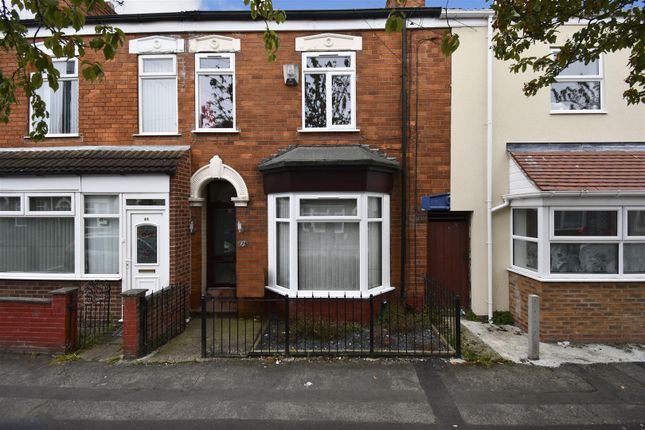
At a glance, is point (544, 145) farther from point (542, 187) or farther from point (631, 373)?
point (631, 373)

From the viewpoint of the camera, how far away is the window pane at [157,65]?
787 centimetres

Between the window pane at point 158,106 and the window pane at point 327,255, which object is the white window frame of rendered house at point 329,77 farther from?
the window pane at point 158,106

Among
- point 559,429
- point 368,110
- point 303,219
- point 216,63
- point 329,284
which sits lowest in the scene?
point 559,429

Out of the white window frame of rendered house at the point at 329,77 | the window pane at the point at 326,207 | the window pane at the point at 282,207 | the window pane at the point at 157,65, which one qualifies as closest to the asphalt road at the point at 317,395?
the window pane at the point at 326,207

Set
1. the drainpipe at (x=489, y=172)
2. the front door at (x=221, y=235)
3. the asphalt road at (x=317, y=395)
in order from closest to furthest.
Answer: the asphalt road at (x=317, y=395) → the drainpipe at (x=489, y=172) → the front door at (x=221, y=235)

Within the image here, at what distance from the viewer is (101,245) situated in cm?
714

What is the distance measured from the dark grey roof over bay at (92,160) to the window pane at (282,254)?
2434 millimetres

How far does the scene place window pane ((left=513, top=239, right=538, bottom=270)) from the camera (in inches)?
262

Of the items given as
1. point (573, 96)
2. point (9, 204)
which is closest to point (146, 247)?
point (9, 204)

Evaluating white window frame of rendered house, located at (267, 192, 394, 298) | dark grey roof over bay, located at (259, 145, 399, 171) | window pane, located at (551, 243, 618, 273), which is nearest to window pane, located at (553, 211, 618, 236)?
window pane, located at (551, 243, 618, 273)

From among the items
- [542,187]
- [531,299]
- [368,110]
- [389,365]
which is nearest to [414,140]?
[368,110]

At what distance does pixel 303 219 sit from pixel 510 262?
14.8ft

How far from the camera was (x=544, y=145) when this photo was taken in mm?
7441

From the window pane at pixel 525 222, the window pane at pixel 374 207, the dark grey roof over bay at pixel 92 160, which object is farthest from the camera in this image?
the window pane at pixel 374 207
